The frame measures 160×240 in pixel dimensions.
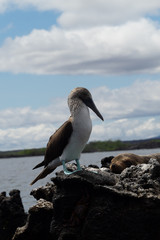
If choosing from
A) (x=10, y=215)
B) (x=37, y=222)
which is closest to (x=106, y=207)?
(x=37, y=222)

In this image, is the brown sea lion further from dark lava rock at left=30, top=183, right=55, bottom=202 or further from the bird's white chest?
the bird's white chest

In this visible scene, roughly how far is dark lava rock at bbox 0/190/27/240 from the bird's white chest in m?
3.98

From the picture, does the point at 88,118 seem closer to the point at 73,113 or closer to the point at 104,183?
the point at 73,113

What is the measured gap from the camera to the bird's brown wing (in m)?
11.7

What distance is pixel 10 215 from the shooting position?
14883 millimetres

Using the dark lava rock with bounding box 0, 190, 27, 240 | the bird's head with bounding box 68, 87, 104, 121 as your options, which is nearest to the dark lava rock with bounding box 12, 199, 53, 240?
the dark lava rock with bounding box 0, 190, 27, 240

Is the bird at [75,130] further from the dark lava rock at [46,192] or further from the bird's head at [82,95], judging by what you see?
the dark lava rock at [46,192]

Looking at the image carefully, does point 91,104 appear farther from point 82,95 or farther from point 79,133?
point 79,133

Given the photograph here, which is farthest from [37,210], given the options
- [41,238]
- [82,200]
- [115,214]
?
[115,214]

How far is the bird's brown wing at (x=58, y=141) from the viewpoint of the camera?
11680mm

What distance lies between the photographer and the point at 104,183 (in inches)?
462

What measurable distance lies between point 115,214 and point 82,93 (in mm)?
2966

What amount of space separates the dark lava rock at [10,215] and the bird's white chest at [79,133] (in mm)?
3985

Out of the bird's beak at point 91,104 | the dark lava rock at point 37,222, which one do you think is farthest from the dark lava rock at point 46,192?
the bird's beak at point 91,104
